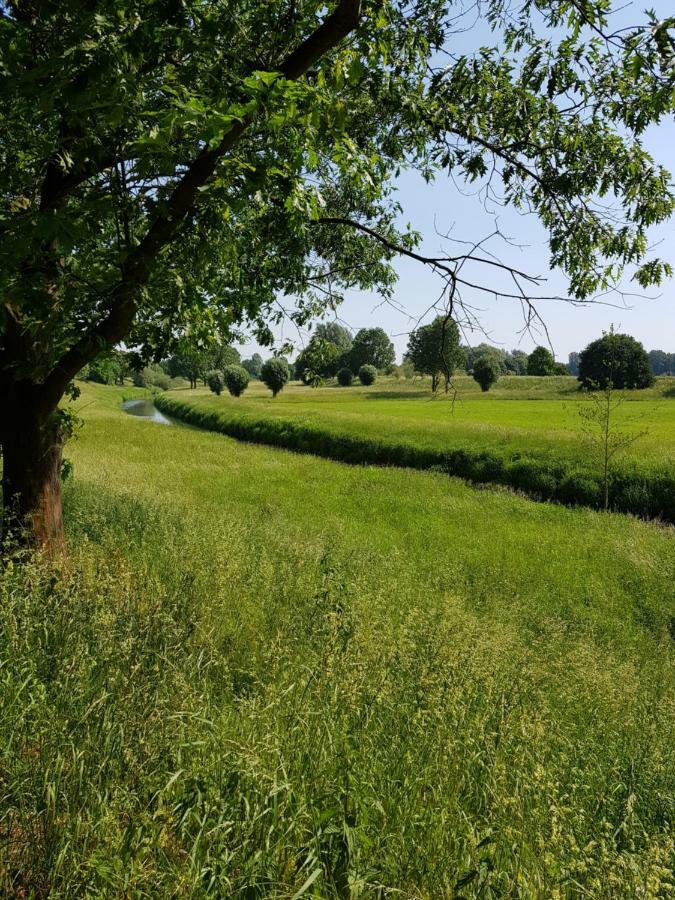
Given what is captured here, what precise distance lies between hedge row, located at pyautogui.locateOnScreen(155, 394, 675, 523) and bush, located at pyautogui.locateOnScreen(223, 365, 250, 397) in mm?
39738

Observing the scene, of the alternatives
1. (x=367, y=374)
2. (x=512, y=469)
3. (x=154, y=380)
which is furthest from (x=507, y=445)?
(x=154, y=380)

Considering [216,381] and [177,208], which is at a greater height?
[216,381]

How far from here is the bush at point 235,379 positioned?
70.0m

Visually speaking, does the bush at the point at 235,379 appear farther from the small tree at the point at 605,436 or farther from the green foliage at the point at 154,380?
the small tree at the point at 605,436

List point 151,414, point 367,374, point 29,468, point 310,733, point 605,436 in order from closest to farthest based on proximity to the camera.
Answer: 1. point 310,733
2. point 29,468
3. point 605,436
4. point 151,414
5. point 367,374

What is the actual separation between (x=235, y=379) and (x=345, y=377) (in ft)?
88.4

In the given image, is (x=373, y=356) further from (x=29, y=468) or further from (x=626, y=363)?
(x=29, y=468)

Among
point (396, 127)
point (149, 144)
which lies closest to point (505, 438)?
point (396, 127)

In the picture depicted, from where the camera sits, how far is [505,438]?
22234 mm

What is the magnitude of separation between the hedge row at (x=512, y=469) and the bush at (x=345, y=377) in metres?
60.4

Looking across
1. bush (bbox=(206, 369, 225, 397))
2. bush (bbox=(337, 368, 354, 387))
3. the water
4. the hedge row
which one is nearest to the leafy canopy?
the hedge row

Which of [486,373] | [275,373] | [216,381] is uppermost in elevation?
[216,381]

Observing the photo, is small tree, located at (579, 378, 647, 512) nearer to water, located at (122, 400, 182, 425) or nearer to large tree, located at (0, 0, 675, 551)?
large tree, located at (0, 0, 675, 551)

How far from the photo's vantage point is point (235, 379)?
7069cm
